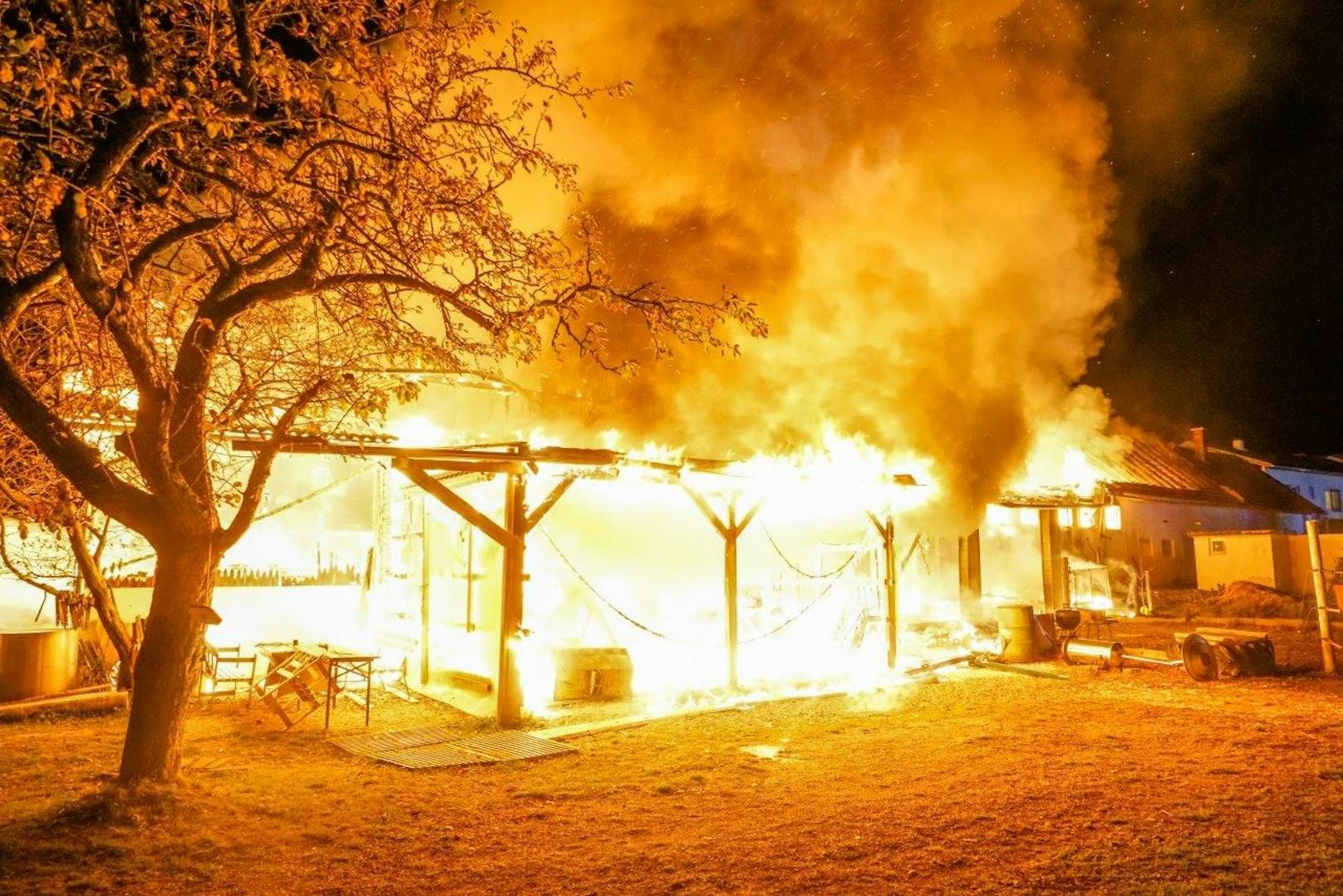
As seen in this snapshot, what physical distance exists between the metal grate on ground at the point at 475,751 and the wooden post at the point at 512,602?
668 mm

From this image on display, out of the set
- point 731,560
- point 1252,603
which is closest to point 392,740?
point 731,560

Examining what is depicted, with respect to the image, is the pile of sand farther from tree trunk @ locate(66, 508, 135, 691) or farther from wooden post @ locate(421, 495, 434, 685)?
tree trunk @ locate(66, 508, 135, 691)

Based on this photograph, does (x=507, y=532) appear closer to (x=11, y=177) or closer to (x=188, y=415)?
(x=188, y=415)

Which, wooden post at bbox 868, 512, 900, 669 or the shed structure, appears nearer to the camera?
the shed structure

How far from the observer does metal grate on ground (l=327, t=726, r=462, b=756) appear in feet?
30.7

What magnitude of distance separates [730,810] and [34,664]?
406 inches

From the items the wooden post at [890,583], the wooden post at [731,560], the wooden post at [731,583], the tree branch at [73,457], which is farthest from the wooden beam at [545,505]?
the wooden post at [890,583]

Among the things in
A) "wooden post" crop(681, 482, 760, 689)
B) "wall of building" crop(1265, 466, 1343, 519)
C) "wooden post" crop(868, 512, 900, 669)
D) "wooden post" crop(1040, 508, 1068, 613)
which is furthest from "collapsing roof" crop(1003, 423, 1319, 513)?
"wooden post" crop(681, 482, 760, 689)

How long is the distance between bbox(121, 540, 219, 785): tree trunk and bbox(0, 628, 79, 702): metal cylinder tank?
6.11 meters

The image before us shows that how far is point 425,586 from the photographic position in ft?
46.7

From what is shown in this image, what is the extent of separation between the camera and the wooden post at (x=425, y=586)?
13.6m

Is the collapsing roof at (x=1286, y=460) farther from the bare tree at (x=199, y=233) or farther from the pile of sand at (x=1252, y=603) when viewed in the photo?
the bare tree at (x=199, y=233)

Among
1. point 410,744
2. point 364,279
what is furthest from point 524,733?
point 364,279

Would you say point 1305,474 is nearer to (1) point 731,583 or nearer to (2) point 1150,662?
(2) point 1150,662
